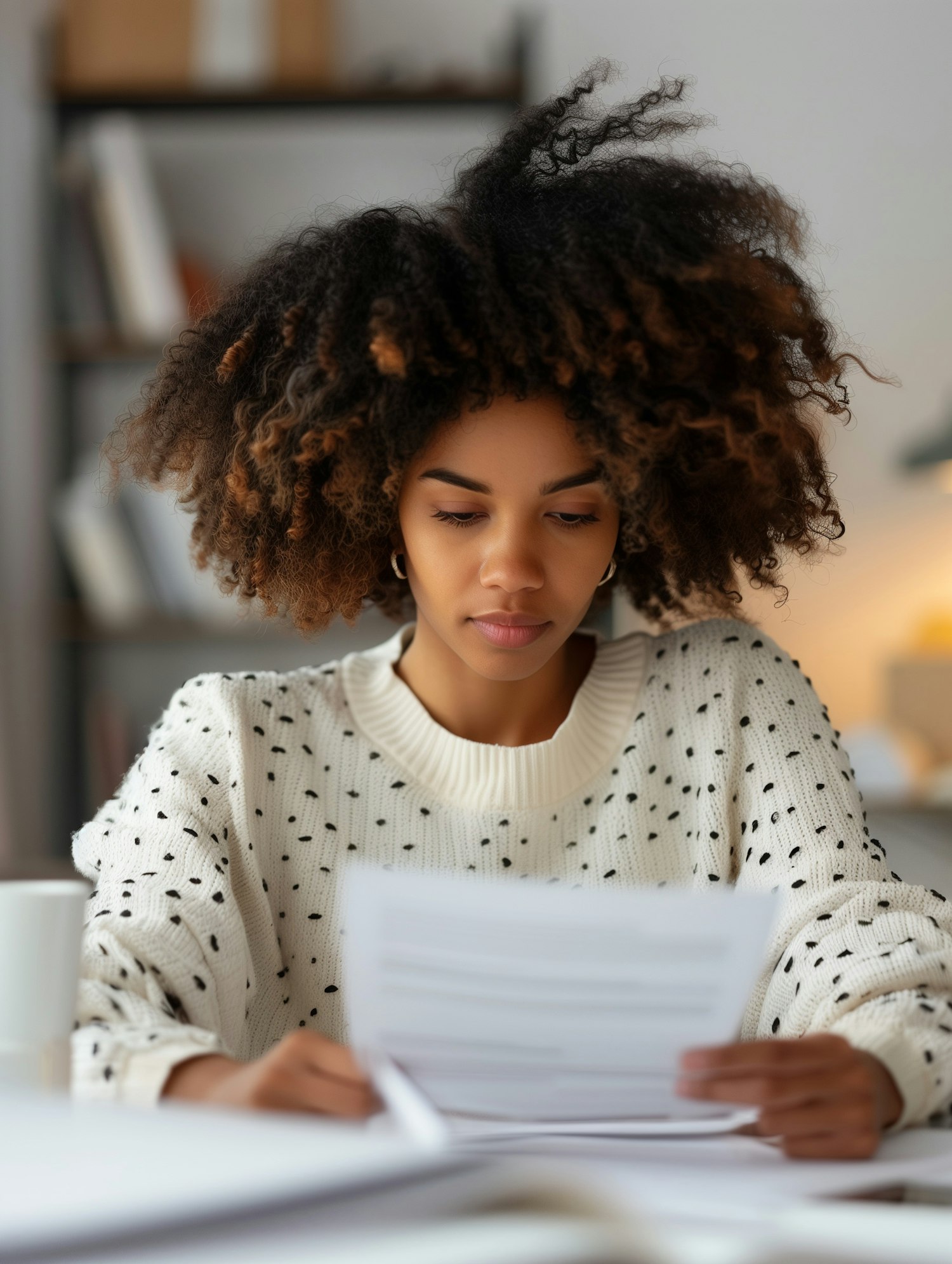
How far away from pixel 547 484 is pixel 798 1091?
0.49 metres

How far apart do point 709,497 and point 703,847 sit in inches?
11.7

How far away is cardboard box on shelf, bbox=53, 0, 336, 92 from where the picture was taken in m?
2.72

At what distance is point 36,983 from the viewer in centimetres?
62

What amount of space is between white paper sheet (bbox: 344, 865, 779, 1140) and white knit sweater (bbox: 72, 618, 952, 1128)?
306mm

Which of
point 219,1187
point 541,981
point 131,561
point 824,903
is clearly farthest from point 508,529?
point 131,561

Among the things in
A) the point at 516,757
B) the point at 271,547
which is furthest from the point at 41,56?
the point at 516,757

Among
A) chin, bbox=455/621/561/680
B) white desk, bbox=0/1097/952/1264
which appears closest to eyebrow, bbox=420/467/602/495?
chin, bbox=455/621/561/680

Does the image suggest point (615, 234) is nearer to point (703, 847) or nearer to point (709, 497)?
point (709, 497)

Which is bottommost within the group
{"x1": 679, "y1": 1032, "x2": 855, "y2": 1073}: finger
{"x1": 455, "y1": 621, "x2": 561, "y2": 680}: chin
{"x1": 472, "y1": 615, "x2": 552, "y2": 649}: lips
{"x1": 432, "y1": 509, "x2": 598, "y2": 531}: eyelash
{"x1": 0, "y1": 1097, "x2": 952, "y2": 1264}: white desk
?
{"x1": 679, "y1": 1032, "x2": 855, "y2": 1073}: finger

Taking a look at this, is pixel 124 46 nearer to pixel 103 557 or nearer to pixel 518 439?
pixel 103 557

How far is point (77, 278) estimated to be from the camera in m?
2.72

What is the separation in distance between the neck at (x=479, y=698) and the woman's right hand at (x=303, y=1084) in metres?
0.52

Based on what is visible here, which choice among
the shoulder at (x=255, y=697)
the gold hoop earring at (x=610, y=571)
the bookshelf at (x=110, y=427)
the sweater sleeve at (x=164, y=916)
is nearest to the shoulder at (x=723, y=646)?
the gold hoop earring at (x=610, y=571)

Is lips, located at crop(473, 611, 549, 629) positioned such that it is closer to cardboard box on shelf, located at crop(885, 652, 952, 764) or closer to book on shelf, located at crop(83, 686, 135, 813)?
book on shelf, located at crop(83, 686, 135, 813)
